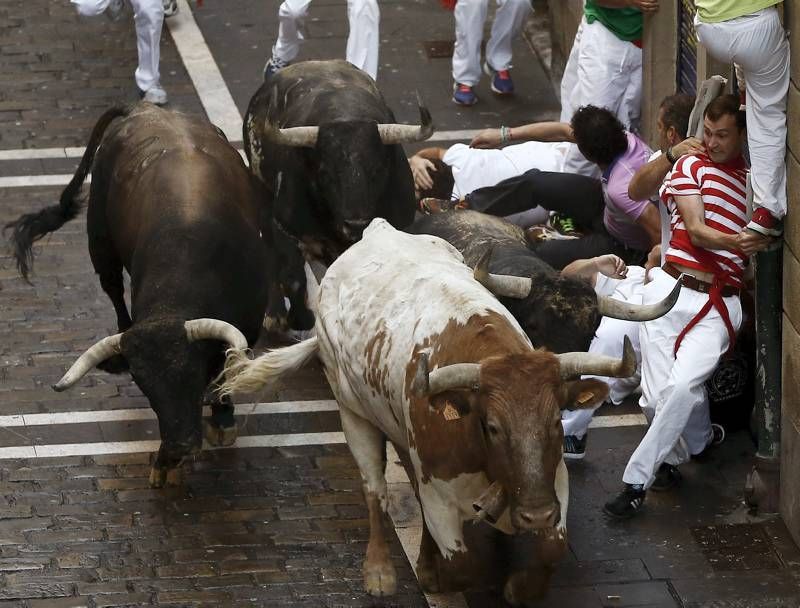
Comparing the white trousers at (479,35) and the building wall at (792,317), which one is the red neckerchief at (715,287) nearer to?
the building wall at (792,317)

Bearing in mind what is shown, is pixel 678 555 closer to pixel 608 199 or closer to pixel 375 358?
pixel 375 358

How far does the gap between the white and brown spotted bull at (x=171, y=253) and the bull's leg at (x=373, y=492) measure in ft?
2.60

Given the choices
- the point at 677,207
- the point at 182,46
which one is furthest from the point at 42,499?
the point at 182,46

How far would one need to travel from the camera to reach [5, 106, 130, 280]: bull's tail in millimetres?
10484

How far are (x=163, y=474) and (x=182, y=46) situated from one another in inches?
295

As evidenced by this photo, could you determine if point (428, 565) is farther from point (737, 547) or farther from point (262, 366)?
point (737, 547)

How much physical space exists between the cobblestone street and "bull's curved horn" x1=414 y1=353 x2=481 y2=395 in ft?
5.70

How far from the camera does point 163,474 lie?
351 inches

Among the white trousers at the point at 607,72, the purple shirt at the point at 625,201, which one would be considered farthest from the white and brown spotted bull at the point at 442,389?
the white trousers at the point at 607,72

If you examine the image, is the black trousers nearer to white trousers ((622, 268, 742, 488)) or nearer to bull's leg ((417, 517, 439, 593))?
white trousers ((622, 268, 742, 488))

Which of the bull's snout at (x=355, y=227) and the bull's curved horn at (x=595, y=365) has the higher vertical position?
the bull's curved horn at (x=595, y=365)

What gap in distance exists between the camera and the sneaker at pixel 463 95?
14180mm

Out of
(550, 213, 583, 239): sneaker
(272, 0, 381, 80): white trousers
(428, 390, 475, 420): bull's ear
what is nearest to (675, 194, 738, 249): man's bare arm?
(428, 390, 475, 420): bull's ear

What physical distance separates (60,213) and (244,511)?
294 cm
